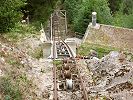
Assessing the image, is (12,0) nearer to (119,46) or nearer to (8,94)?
(8,94)

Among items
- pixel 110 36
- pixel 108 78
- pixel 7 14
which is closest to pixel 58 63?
pixel 7 14

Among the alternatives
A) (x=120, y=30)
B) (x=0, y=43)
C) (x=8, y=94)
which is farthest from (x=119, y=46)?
(x=8, y=94)

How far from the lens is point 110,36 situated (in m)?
38.1

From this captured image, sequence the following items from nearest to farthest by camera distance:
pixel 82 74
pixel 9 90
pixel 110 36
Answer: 1. pixel 9 90
2. pixel 82 74
3. pixel 110 36

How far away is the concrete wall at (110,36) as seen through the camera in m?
37.2

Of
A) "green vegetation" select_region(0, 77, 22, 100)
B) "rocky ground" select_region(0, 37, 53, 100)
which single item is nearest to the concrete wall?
"rocky ground" select_region(0, 37, 53, 100)

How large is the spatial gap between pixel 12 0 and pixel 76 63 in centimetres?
422

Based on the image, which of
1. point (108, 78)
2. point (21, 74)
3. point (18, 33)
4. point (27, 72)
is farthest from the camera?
point (18, 33)

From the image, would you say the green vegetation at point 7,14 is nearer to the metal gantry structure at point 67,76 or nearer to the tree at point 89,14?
the metal gantry structure at point 67,76

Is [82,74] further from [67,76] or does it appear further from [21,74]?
[21,74]

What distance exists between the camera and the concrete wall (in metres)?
37.2

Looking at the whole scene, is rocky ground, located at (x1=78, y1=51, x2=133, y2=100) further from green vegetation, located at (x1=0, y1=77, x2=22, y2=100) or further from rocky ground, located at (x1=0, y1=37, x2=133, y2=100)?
green vegetation, located at (x1=0, y1=77, x2=22, y2=100)

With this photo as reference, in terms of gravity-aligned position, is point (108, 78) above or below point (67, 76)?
below

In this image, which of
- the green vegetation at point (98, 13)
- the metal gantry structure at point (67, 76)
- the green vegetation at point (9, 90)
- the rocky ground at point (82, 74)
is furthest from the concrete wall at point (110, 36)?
the green vegetation at point (9, 90)
